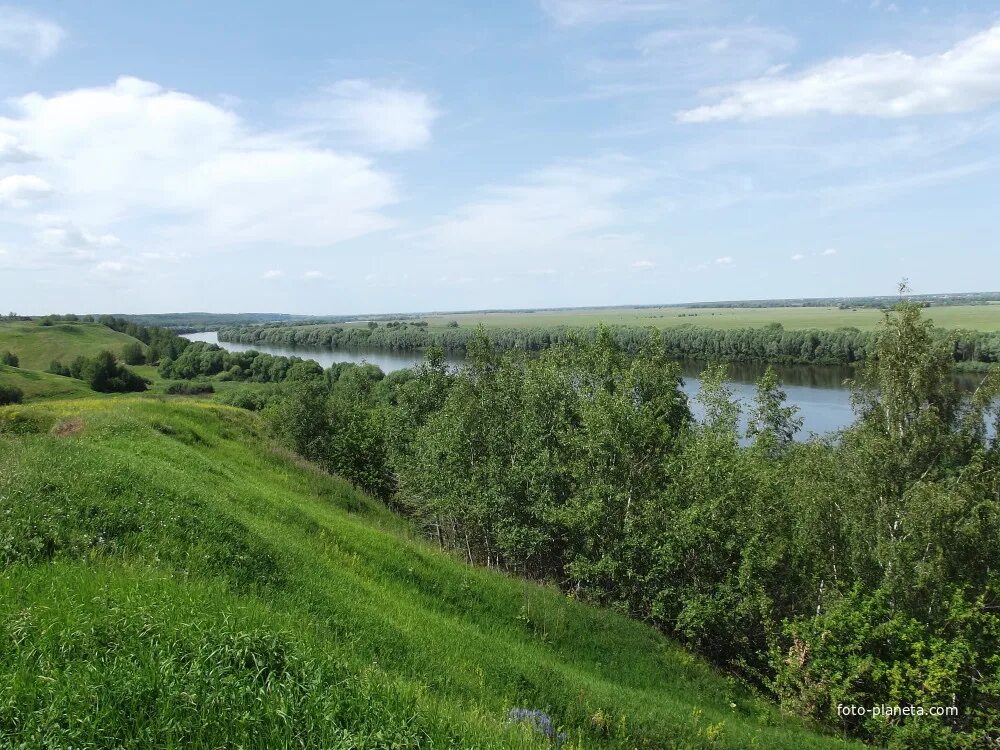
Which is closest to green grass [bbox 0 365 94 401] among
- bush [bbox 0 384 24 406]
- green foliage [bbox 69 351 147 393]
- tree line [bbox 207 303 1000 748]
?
bush [bbox 0 384 24 406]

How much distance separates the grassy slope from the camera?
4.53m

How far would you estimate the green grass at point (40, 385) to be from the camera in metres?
67.0

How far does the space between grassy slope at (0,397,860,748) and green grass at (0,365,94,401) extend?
2532 inches

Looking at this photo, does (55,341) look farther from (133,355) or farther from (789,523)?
(789,523)

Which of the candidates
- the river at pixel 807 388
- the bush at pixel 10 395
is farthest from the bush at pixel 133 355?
the bush at pixel 10 395

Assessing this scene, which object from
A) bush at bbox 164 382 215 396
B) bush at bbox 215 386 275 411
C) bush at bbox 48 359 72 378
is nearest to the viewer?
bush at bbox 215 386 275 411

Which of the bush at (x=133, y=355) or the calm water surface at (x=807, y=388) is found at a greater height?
the bush at (x=133, y=355)

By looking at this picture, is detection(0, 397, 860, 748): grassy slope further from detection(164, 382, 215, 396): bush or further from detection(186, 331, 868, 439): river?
detection(164, 382, 215, 396): bush

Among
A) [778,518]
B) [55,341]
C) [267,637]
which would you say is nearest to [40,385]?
[55,341]

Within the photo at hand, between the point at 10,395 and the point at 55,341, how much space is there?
3053 inches

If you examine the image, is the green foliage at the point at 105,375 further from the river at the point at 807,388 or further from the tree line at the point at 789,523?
the tree line at the point at 789,523

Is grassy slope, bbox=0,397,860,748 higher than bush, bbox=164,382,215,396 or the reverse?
higher

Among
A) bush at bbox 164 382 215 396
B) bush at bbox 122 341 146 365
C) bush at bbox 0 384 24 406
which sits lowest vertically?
bush at bbox 164 382 215 396

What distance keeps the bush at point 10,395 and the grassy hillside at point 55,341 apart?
52.9 m
